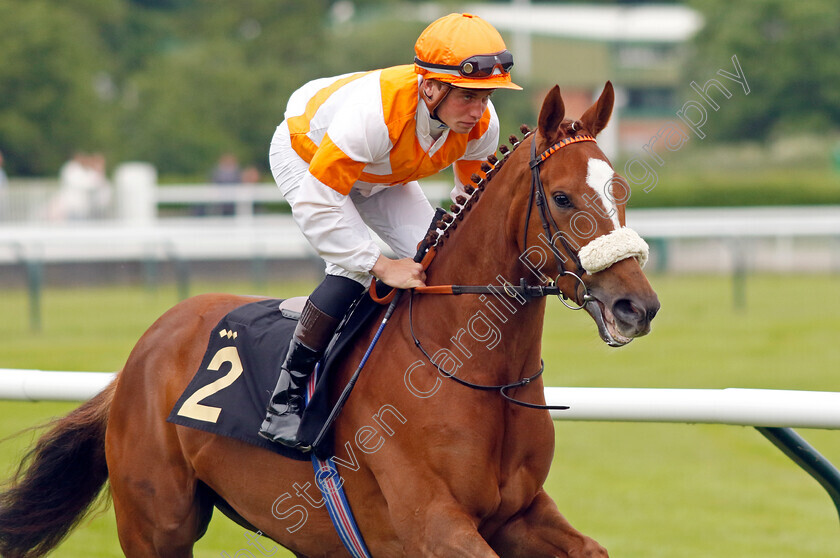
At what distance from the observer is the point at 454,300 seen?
3.08m

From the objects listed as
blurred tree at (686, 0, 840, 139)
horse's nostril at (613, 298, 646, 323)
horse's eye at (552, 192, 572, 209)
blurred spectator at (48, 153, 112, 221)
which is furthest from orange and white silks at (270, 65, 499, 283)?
blurred tree at (686, 0, 840, 139)

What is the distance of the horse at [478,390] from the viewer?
279 centimetres

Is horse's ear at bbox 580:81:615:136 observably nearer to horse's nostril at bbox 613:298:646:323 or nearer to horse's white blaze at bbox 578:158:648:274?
horse's white blaze at bbox 578:158:648:274

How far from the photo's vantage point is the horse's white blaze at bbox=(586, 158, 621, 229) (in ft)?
8.99

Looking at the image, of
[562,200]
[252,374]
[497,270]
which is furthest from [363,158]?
[252,374]

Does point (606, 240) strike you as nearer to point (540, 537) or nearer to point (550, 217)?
point (550, 217)

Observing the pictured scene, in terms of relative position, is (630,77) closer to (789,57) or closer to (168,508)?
(789,57)

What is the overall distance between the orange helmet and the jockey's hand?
516 millimetres

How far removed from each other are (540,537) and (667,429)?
420 cm

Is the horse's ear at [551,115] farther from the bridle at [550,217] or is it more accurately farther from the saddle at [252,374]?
the saddle at [252,374]

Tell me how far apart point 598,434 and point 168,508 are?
12.7ft

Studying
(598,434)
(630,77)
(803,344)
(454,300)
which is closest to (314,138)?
(454,300)

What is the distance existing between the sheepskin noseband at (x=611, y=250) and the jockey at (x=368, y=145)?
1.84 feet

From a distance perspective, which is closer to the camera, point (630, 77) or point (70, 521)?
point (70, 521)
